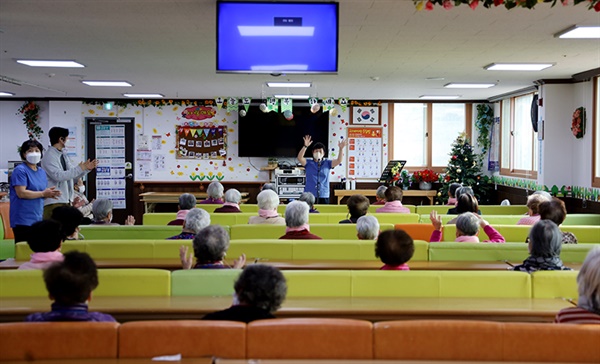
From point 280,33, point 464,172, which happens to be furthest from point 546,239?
point 464,172

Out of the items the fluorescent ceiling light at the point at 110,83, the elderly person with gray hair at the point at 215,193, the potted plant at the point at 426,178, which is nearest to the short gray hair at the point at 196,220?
the elderly person with gray hair at the point at 215,193

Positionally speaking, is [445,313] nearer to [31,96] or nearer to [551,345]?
[551,345]

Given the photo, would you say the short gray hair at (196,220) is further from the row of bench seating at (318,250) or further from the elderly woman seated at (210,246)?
the elderly woman seated at (210,246)

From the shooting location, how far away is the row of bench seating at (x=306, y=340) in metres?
2.89

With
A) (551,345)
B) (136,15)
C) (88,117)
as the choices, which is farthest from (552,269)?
(88,117)

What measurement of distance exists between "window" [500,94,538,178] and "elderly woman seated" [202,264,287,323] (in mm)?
10363

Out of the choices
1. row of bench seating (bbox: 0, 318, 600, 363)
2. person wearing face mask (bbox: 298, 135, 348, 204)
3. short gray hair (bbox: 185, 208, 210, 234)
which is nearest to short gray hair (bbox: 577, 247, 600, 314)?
row of bench seating (bbox: 0, 318, 600, 363)

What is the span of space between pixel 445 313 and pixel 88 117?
13110 millimetres

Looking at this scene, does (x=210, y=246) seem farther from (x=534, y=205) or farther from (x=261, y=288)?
(x=534, y=205)

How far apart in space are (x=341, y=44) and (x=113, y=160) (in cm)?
892

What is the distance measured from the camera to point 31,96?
15008 millimetres

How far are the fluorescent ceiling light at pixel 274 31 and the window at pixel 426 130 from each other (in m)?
9.99

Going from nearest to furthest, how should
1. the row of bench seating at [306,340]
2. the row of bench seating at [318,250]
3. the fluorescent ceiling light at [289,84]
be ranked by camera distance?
the row of bench seating at [306,340]
the row of bench seating at [318,250]
the fluorescent ceiling light at [289,84]

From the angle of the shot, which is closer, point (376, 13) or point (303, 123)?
point (376, 13)
